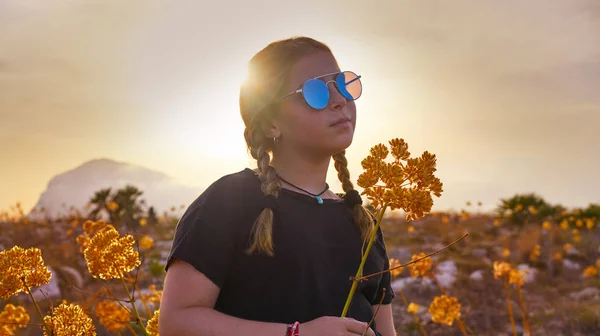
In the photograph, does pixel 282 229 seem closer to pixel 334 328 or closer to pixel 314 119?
pixel 314 119

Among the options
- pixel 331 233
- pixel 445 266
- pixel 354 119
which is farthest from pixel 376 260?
pixel 445 266

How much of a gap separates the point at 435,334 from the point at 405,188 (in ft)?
22.2

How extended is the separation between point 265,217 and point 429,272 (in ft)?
9.30

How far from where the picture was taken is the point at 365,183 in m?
1.64

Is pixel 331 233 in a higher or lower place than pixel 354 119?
lower

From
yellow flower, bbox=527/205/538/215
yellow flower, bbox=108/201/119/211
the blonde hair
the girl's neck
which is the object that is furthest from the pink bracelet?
yellow flower, bbox=527/205/538/215

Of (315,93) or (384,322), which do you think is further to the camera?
(384,322)

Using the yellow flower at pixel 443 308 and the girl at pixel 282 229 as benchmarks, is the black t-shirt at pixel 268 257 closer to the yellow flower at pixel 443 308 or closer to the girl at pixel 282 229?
the girl at pixel 282 229

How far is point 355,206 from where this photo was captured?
2850 mm

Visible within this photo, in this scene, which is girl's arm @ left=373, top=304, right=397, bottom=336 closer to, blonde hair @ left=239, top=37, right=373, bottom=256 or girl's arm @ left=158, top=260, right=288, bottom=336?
blonde hair @ left=239, top=37, right=373, bottom=256

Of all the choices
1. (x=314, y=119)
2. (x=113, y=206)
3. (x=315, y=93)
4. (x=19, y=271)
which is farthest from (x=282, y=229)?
(x=113, y=206)

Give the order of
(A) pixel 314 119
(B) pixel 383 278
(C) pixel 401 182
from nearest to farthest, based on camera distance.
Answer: (C) pixel 401 182 < (A) pixel 314 119 < (B) pixel 383 278

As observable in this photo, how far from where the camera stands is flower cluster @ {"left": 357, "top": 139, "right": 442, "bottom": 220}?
5.30 feet

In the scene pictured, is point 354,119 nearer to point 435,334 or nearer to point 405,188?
point 405,188
